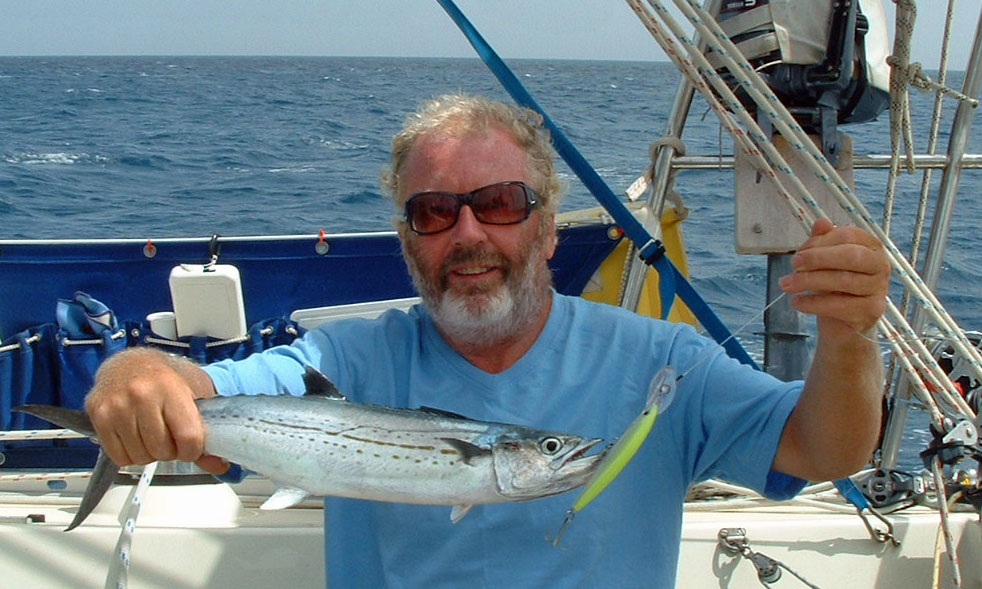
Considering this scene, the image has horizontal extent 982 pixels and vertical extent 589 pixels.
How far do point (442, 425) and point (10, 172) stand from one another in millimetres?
16729

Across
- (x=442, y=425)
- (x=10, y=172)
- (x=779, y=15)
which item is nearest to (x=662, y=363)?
(x=442, y=425)

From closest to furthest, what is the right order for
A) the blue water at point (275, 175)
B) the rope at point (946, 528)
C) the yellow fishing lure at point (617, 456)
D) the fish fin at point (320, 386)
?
the yellow fishing lure at point (617, 456) < the fish fin at point (320, 386) < the rope at point (946, 528) < the blue water at point (275, 175)

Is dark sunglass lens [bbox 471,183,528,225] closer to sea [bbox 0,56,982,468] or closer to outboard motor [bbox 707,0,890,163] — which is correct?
sea [bbox 0,56,982,468]

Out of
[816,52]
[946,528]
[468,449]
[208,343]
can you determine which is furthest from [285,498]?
[816,52]

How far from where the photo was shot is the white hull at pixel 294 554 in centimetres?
270

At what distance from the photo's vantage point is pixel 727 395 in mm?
1957

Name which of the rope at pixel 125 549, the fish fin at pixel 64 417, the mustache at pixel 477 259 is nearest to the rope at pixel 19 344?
the rope at pixel 125 549

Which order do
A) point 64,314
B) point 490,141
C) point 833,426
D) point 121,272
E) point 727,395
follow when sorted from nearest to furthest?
1. point 833,426
2. point 727,395
3. point 490,141
4. point 64,314
5. point 121,272

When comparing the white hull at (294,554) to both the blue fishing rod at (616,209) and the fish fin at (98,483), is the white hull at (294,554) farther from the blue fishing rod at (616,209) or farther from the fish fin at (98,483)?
the fish fin at (98,483)

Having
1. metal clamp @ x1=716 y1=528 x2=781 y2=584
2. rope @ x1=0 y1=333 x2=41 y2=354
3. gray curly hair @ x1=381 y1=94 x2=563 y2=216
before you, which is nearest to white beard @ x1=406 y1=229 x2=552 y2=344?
gray curly hair @ x1=381 y1=94 x2=563 y2=216

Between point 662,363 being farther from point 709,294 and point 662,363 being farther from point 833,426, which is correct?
point 709,294

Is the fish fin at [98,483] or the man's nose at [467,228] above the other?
the man's nose at [467,228]

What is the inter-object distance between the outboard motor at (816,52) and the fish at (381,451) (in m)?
2.00

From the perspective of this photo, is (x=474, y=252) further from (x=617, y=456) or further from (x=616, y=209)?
(x=616, y=209)
